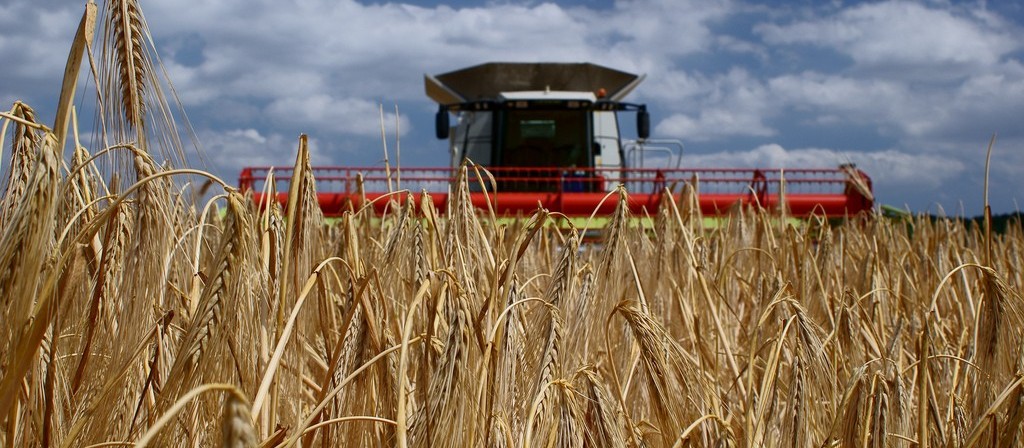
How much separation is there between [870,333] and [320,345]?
4.24 ft

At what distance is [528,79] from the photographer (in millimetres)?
12703

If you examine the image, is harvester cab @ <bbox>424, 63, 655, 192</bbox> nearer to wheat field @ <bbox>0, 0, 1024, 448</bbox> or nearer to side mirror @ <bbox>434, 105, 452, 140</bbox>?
side mirror @ <bbox>434, 105, 452, 140</bbox>

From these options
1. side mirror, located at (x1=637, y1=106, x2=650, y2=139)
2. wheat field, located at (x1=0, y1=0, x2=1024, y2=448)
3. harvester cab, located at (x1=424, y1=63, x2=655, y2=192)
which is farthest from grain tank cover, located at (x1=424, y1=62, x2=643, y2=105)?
wheat field, located at (x1=0, y1=0, x2=1024, y2=448)

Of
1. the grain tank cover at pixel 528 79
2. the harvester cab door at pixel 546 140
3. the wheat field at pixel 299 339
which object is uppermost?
the grain tank cover at pixel 528 79

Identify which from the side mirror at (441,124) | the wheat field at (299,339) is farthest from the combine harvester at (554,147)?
the wheat field at (299,339)

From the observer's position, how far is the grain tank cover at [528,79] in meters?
12.5

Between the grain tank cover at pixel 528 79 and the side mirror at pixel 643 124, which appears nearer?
the side mirror at pixel 643 124

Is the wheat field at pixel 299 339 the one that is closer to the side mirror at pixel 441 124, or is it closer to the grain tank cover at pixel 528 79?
the side mirror at pixel 441 124

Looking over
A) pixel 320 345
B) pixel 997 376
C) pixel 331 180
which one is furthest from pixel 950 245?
pixel 331 180

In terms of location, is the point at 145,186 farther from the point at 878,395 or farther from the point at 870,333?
the point at 870,333

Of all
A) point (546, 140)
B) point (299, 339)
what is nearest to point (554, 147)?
point (546, 140)

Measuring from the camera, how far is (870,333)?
207 cm

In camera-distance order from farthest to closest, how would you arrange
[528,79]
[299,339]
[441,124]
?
[528,79] < [441,124] < [299,339]

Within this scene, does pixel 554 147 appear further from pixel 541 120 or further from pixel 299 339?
pixel 299 339
